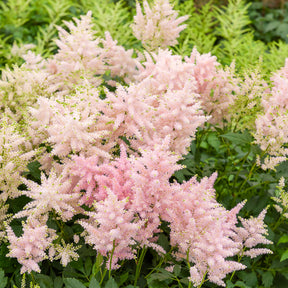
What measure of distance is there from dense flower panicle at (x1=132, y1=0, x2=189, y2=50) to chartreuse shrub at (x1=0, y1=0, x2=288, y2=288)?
11 millimetres

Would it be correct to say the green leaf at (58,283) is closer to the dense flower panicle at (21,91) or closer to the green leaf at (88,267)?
the green leaf at (88,267)

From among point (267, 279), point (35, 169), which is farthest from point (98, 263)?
point (267, 279)

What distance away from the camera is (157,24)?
2727 mm

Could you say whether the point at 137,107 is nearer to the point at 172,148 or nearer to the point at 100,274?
the point at 172,148

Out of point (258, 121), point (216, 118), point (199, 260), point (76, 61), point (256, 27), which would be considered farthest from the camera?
point (256, 27)

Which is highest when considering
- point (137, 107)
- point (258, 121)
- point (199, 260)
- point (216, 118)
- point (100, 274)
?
point (137, 107)

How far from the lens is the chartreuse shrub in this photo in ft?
5.53

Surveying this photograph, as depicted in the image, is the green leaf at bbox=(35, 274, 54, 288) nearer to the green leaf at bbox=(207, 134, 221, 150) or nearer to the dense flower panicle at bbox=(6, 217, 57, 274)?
the dense flower panicle at bbox=(6, 217, 57, 274)

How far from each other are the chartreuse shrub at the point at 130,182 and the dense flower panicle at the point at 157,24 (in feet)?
0.04

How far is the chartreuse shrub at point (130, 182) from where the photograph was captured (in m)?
1.69

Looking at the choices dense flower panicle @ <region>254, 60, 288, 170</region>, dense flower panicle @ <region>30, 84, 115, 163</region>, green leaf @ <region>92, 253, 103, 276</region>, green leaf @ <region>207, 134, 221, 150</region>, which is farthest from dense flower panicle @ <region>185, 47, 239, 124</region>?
green leaf @ <region>92, 253, 103, 276</region>

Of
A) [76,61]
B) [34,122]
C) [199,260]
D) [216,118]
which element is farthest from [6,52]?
[199,260]

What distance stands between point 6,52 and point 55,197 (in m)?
2.96

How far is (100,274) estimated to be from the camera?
6.24 ft
